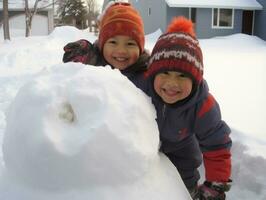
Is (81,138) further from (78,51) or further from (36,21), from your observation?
(36,21)

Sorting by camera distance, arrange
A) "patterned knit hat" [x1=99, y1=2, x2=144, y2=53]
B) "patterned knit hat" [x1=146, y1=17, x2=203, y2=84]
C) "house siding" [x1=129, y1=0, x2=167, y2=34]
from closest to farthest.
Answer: "patterned knit hat" [x1=146, y1=17, x2=203, y2=84], "patterned knit hat" [x1=99, y1=2, x2=144, y2=53], "house siding" [x1=129, y1=0, x2=167, y2=34]

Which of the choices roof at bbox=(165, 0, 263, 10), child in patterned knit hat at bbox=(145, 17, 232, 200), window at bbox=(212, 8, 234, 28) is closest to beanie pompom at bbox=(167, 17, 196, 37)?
child in patterned knit hat at bbox=(145, 17, 232, 200)

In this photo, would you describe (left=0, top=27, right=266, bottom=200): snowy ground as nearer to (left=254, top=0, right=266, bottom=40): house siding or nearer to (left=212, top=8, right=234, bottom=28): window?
(left=254, top=0, right=266, bottom=40): house siding

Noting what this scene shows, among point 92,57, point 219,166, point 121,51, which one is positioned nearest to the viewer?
point 219,166

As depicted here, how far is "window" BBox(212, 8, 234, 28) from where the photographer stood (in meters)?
25.0

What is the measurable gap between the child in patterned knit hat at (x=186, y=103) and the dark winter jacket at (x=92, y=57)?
0.52 metres

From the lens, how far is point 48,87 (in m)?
1.79

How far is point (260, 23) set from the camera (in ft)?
80.9

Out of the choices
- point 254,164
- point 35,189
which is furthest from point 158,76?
point 254,164

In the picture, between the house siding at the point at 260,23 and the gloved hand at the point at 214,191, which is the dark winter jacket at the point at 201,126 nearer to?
the gloved hand at the point at 214,191

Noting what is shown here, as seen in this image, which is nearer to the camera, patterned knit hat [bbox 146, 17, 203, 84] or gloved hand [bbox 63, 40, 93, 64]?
patterned knit hat [bbox 146, 17, 203, 84]

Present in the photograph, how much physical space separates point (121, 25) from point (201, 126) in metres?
1.08

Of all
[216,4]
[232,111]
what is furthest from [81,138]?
[216,4]

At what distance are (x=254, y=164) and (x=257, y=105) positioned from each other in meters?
3.18
